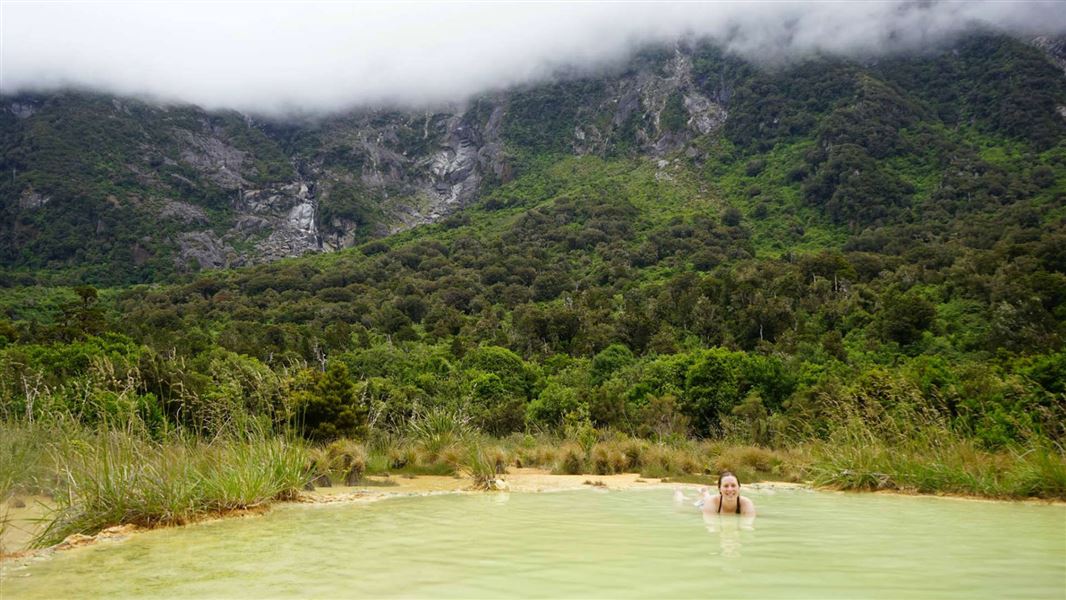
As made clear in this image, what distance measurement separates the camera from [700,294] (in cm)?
5456

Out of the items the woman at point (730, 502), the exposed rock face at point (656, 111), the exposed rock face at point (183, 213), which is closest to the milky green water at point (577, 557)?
the woman at point (730, 502)

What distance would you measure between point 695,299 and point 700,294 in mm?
701

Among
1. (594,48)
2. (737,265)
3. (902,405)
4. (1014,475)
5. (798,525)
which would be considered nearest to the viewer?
(798,525)

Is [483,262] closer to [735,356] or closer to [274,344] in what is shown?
[274,344]

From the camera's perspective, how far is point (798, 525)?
7551mm

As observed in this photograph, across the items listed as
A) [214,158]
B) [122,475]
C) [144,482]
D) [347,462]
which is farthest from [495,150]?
[122,475]

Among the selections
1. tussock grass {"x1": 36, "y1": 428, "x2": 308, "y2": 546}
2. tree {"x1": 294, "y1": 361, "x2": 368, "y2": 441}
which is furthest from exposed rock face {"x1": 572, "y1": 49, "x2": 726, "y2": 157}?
tussock grass {"x1": 36, "y1": 428, "x2": 308, "y2": 546}

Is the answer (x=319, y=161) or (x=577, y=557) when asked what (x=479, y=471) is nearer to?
(x=577, y=557)

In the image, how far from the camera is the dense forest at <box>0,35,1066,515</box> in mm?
19188

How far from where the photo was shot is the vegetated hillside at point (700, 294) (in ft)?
71.0

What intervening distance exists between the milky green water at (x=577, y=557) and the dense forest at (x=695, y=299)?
213 cm

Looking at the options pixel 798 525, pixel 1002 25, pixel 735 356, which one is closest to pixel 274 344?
pixel 735 356

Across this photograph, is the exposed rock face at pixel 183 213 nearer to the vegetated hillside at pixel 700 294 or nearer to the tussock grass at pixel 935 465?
the vegetated hillside at pixel 700 294

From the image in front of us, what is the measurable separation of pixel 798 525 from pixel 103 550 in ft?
22.1
